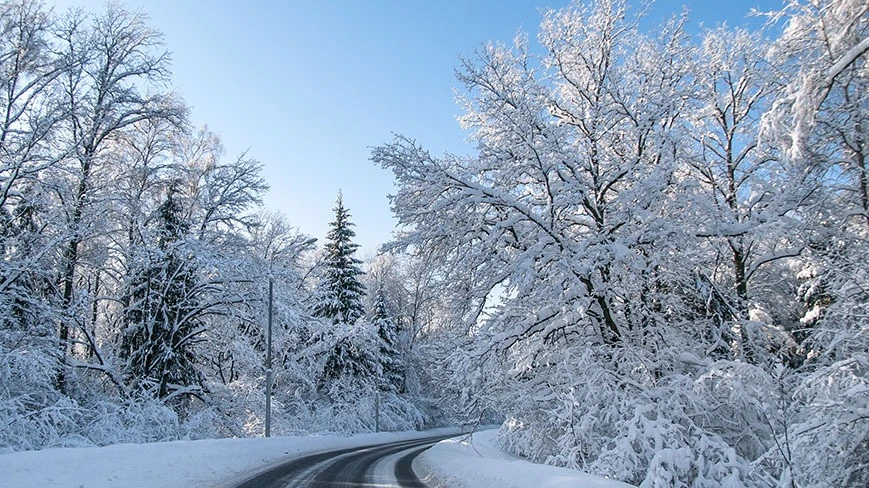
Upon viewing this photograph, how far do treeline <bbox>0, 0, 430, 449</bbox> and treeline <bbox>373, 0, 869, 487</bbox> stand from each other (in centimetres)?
997

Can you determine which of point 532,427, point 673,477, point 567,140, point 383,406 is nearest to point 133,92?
point 567,140

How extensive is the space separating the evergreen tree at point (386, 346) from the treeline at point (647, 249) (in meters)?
25.1

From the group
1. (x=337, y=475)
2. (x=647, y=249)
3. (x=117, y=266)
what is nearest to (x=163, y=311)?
(x=117, y=266)

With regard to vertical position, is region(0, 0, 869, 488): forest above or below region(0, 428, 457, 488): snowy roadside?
above

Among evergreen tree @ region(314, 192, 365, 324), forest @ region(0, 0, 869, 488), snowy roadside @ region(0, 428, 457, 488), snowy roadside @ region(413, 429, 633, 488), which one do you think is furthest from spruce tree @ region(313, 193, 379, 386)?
snowy roadside @ region(413, 429, 633, 488)

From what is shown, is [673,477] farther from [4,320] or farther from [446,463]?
[4,320]

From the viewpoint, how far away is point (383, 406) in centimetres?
3816

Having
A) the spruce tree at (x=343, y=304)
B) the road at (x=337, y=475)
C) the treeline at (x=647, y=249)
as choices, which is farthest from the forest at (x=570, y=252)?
the spruce tree at (x=343, y=304)

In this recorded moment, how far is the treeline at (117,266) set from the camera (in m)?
13.7

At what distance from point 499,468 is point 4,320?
13.3 metres

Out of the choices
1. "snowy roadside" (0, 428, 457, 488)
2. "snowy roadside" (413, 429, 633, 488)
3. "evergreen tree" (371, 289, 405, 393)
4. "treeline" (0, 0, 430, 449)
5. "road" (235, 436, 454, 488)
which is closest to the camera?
"snowy roadside" (413, 429, 633, 488)

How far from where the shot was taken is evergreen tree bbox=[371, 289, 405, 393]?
3828 cm

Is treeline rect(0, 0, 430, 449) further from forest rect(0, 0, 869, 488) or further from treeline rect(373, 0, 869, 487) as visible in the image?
treeline rect(373, 0, 869, 487)

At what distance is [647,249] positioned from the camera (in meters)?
10.4
